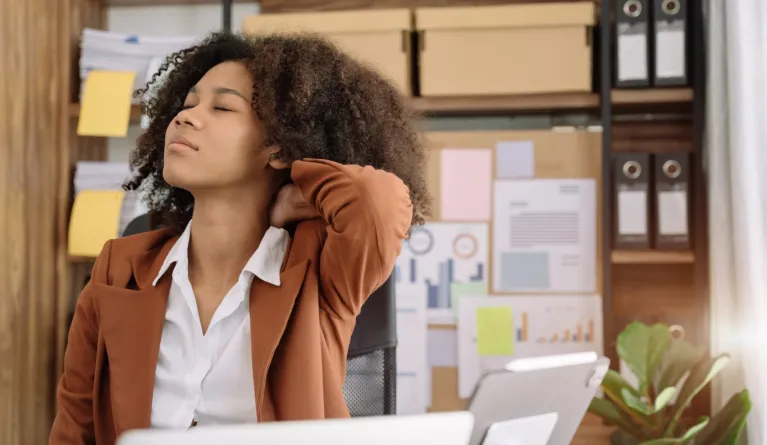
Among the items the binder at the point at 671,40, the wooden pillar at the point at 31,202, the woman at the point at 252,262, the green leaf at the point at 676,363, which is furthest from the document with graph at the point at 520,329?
the wooden pillar at the point at 31,202

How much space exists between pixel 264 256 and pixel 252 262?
0.07 feet

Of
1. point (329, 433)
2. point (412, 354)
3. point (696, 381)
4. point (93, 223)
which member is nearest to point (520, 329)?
point (412, 354)

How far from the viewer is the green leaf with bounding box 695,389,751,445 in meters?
1.68

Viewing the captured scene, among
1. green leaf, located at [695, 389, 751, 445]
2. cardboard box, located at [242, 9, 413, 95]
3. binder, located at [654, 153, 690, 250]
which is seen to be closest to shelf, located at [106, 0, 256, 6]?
cardboard box, located at [242, 9, 413, 95]

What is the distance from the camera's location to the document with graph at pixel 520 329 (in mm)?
2217

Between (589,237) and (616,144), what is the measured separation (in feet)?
A: 1.24

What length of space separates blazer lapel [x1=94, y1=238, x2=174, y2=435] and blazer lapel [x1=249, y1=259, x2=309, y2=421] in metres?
0.13

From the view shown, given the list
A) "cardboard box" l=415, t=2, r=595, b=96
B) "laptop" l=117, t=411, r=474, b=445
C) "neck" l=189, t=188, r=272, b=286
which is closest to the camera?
"laptop" l=117, t=411, r=474, b=445

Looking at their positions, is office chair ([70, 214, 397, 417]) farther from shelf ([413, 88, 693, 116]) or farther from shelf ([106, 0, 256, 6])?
shelf ([106, 0, 256, 6])

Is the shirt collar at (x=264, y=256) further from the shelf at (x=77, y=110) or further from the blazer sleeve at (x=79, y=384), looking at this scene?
the shelf at (x=77, y=110)

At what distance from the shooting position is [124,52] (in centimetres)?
234

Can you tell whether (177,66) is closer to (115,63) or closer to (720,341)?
(115,63)

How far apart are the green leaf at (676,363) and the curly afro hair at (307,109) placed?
99 cm

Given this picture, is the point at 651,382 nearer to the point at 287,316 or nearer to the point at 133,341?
the point at 287,316
